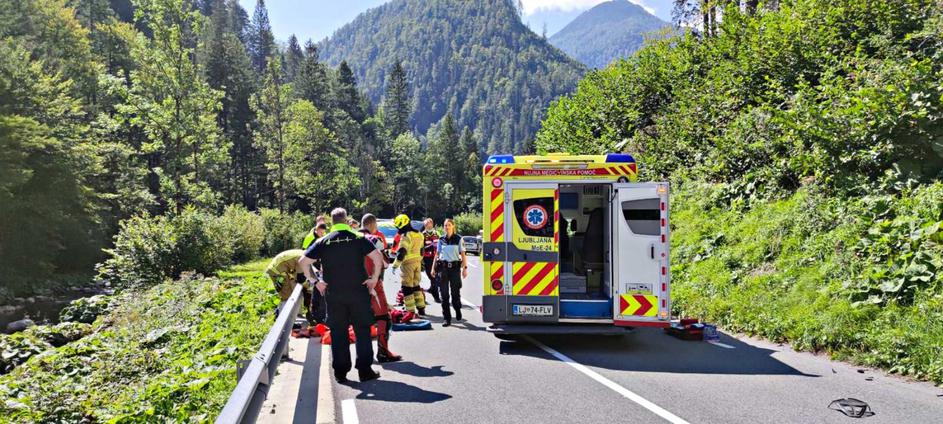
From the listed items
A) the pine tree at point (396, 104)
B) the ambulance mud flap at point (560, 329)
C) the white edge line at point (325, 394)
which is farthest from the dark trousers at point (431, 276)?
the pine tree at point (396, 104)

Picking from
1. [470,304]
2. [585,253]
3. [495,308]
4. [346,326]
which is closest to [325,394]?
[346,326]

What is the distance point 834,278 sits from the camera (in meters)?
10.3

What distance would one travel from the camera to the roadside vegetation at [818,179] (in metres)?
9.01

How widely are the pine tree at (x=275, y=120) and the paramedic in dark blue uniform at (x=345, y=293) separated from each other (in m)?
41.1

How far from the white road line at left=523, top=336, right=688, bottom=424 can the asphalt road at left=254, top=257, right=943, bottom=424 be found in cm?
1

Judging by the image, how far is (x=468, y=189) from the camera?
107 meters

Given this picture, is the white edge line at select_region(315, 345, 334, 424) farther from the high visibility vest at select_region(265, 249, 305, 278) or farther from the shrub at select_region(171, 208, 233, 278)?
the shrub at select_region(171, 208, 233, 278)

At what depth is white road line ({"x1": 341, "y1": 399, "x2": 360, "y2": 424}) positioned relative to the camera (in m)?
5.92

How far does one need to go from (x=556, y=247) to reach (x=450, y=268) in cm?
296

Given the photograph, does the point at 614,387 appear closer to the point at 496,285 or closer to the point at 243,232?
the point at 496,285

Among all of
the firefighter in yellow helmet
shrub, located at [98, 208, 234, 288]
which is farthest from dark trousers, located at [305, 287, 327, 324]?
shrub, located at [98, 208, 234, 288]

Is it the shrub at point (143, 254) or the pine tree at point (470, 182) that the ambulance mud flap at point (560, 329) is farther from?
the pine tree at point (470, 182)

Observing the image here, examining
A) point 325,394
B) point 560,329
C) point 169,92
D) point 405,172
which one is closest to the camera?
point 325,394

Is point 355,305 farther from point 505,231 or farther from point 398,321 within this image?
point 398,321
